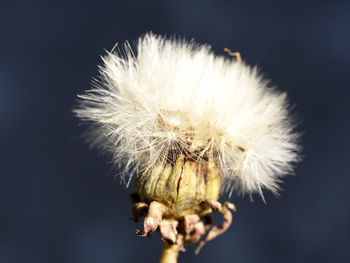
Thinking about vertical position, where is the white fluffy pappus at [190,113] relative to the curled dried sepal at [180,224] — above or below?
above

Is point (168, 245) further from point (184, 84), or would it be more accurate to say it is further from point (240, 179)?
point (184, 84)

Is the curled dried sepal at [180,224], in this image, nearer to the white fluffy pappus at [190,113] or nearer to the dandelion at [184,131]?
the dandelion at [184,131]

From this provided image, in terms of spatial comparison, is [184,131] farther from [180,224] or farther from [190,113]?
[180,224]

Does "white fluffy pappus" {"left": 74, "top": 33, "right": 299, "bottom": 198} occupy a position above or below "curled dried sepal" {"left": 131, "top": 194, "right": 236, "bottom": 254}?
above

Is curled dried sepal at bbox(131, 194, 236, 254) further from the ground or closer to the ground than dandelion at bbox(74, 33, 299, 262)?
closer to the ground

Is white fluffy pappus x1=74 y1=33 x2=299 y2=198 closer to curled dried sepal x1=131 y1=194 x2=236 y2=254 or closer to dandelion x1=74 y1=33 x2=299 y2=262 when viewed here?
dandelion x1=74 y1=33 x2=299 y2=262

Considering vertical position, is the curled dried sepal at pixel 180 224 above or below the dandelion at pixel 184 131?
below

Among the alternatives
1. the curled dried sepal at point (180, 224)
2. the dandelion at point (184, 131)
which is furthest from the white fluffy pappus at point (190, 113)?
the curled dried sepal at point (180, 224)

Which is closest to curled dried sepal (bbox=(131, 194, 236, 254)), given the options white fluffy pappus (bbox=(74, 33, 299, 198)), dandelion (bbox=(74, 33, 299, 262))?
dandelion (bbox=(74, 33, 299, 262))
